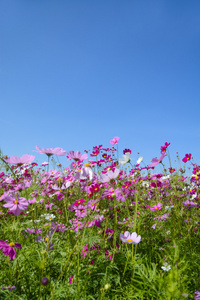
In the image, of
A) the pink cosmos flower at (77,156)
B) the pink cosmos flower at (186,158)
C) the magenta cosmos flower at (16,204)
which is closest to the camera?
the magenta cosmos flower at (16,204)

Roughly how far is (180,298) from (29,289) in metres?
0.80

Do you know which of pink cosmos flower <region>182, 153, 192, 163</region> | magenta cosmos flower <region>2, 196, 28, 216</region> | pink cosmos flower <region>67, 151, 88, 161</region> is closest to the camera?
magenta cosmos flower <region>2, 196, 28, 216</region>

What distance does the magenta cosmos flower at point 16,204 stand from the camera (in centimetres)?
129

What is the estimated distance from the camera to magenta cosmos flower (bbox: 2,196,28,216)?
4.23ft

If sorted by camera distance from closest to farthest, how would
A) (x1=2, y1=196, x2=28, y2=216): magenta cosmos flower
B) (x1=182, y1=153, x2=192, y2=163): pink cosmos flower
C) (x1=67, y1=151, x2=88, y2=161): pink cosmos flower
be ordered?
(x1=2, y1=196, x2=28, y2=216): magenta cosmos flower → (x1=67, y1=151, x2=88, y2=161): pink cosmos flower → (x1=182, y1=153, x2=192, y2=163): pink cosmos flower

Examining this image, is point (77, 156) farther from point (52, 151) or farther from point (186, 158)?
point (186, 158)

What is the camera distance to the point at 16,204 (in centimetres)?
131

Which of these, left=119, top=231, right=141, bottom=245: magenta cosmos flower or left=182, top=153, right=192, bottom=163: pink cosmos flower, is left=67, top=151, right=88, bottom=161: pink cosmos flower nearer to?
left=119, top=231, right=141, bottom=245: magenta cosmos flower

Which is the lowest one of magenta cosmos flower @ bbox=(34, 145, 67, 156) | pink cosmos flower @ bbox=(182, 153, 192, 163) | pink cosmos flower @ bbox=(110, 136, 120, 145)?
magenta cosmos flower @ bbox=(34, 145, 67, 156)

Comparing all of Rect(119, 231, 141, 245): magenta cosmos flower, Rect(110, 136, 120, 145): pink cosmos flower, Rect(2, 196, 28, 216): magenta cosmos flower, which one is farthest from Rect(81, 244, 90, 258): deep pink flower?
Rect(110, 136, 120, 145): pink cosmos flower

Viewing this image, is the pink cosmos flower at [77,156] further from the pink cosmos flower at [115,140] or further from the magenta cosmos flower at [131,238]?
the pink cosmos flower at [115,140]

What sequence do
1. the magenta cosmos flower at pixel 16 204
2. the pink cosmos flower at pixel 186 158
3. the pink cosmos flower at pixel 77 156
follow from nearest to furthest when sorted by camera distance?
the magenta cosmos flower at pixel 16 204
the pink cosmos flower at pixel 77 156
the pink cosmos flower at pixel 186 158

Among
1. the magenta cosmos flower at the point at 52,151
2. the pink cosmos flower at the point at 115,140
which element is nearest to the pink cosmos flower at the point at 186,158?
the pink cosmos flower at the point at 115,140

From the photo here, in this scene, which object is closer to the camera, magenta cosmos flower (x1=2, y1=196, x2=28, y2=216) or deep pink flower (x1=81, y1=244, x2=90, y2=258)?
magenta cosmos flower (x1=2, y1=196, x2=28, y2=216)
